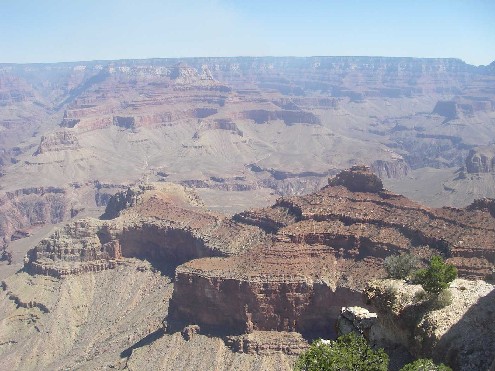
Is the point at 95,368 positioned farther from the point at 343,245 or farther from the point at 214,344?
the point at 343,245

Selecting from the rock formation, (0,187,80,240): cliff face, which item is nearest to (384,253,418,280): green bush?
the rock formation

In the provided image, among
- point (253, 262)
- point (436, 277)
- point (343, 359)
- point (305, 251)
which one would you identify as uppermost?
point (436, 277)

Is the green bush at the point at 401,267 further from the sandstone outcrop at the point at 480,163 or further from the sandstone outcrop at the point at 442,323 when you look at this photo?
the sandstone outcrop at the point at 480,163

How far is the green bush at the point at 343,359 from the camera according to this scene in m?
24.2

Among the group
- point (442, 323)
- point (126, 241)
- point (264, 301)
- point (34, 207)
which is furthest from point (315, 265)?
point (34, 207)

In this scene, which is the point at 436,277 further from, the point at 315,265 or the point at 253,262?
the point at 253,262

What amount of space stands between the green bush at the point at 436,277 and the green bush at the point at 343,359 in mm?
5888

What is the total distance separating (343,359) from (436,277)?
27.4ft

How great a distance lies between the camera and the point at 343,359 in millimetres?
24422

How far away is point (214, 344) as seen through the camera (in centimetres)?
6431

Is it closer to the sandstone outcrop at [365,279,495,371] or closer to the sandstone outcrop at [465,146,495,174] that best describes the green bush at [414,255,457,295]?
the sandstone outcrop at [365,279,495,371]

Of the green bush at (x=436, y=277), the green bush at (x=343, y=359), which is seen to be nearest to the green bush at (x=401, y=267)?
the green bush at (x=436, y=277)

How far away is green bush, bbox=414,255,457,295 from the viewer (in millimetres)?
28828

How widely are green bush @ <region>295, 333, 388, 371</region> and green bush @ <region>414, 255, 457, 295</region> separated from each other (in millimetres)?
5888
